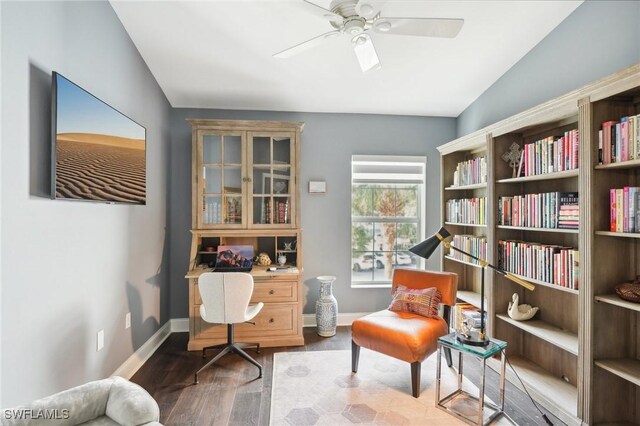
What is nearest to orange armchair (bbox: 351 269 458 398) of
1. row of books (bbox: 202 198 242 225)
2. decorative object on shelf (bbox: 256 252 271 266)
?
decorative object on shelf (bbox: 256 252 271 266)

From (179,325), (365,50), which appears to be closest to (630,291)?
(365,50)

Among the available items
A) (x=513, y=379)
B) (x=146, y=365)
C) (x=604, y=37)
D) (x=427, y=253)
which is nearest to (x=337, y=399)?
(x=427, y=253)

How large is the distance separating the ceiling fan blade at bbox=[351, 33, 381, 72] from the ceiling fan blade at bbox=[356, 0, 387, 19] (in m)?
0.19

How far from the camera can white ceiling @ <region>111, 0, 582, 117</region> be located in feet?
7.67

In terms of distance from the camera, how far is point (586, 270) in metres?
1.95

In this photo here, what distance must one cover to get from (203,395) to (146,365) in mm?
798

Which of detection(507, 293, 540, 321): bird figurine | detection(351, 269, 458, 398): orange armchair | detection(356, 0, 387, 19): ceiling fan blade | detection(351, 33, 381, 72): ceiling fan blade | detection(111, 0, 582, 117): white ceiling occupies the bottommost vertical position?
detection(351, 269, 458, 398): orange armchair

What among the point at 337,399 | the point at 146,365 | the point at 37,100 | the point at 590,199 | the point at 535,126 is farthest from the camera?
the point at 146,365

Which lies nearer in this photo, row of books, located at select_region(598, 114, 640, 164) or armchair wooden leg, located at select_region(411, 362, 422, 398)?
row of books, located at select_region(598, 114, 640, 164)

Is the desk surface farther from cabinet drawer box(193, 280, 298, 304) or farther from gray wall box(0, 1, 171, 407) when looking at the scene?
gray wall box(0, 1, 171, 407)

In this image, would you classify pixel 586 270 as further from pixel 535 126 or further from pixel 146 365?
pixel 146 365

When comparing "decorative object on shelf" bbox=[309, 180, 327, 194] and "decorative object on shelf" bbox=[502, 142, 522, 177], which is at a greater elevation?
"decorative object on shelf" bbox=[502, 142, 522, 177]

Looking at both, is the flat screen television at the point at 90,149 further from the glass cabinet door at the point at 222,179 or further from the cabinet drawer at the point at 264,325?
the cabinet drawer at the point at 264,325

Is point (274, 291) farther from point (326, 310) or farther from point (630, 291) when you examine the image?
point (630, 291)
